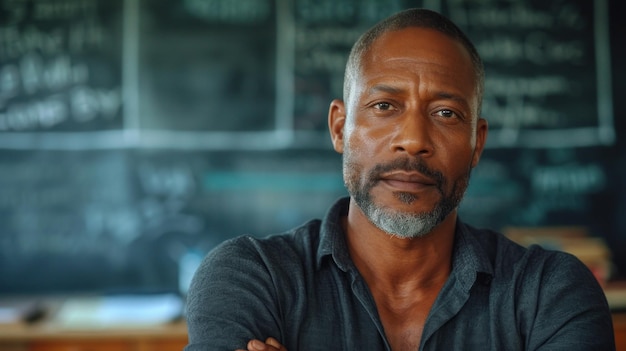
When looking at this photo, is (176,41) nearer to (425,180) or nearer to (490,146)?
(490,146)

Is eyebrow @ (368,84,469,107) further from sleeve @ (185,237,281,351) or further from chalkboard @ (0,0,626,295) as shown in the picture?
chalkboard @ (0,0,626,295)

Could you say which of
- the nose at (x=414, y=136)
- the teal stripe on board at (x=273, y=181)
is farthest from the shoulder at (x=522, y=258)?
the teal stripe on board at (x=273, y=181)

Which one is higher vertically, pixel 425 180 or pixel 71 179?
pixel 425 180

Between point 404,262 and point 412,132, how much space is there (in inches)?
12.0

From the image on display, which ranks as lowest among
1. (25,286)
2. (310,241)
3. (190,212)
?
(25,286)

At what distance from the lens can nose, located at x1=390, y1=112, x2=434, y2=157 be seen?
152 centimetres

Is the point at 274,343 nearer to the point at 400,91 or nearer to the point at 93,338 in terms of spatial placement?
the point at 400,91

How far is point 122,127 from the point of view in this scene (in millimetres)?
3170

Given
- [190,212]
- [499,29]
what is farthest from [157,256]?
[499,29]

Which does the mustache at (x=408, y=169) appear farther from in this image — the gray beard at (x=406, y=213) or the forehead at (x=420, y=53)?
the forehead at (x=420, y=53)

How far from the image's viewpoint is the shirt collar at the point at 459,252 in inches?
62.1

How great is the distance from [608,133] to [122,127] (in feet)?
6.96

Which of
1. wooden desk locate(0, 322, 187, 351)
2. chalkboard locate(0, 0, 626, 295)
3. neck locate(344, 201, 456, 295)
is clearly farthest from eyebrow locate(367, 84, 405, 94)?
chalkboard locate(0, 0, 626, 295)

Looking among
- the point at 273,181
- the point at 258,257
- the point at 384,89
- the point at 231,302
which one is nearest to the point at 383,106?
the point at 384,89
